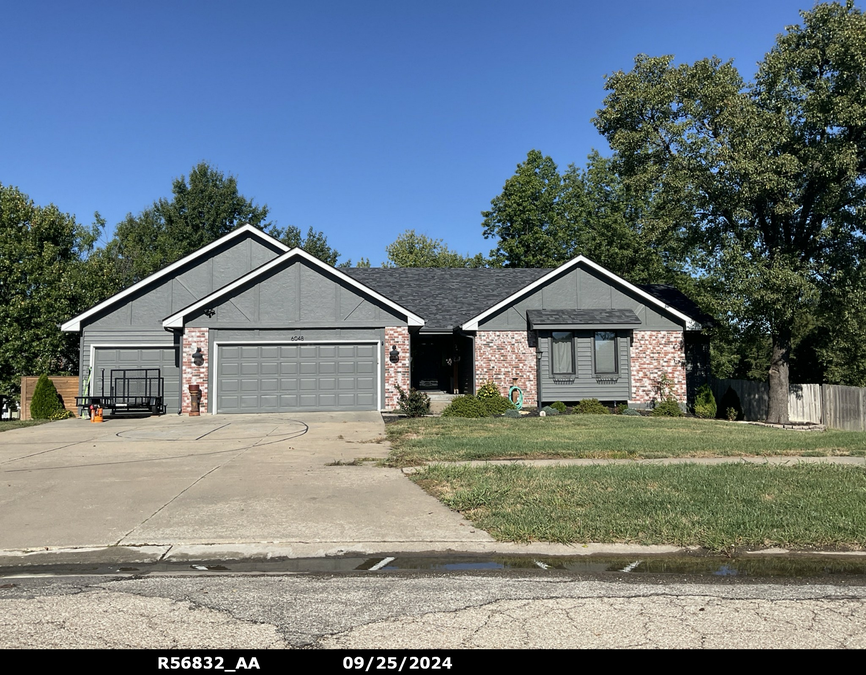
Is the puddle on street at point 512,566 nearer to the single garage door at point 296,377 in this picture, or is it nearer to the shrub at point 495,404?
the shrub at point 495,404

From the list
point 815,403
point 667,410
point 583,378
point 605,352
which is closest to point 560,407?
point 583,378

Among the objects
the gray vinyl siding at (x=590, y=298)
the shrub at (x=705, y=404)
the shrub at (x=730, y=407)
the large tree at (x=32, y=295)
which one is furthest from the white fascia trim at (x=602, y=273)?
the large tree at (x=32, y=295)

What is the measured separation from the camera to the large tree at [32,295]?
25281 mm

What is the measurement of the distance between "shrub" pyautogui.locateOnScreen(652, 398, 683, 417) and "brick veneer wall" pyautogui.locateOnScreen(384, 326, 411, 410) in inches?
341

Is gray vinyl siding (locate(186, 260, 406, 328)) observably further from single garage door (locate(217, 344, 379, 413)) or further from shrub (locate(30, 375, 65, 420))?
shrub (locate(30, 375, 65, 420))

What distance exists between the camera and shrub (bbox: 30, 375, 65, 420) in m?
21.4

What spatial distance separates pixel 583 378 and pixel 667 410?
3.04 metres

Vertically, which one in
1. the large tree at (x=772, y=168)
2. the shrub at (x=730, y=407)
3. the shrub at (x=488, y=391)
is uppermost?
the large tree at (x=772, y=168)

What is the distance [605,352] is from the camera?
23.8 meters

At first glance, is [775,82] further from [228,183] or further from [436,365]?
[228,183]

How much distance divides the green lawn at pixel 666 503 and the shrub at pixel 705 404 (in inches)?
508

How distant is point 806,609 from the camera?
15.4 feet

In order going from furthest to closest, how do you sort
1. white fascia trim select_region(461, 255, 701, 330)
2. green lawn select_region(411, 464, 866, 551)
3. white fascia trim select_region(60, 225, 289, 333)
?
white fascia trim select_region(461, 255, 701, 330)
white fascia trim select_region(60, 225, 289, 333)
green lawn select_region(411, 464, 866, 551)

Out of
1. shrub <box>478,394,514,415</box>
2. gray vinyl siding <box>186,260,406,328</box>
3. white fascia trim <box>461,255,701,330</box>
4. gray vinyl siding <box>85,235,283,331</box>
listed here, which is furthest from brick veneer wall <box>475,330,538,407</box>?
gray vinyl siding <box>85,235,283,331</box>
